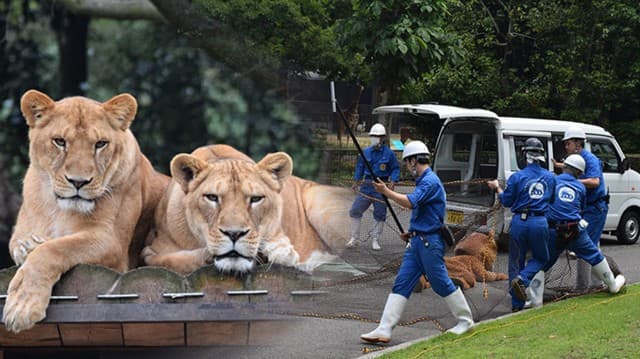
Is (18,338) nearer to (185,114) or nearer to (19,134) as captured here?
(19,134)

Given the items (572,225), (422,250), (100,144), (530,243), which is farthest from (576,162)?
(100,144)

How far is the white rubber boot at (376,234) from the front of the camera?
638cm

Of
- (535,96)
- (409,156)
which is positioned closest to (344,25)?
(409,156)

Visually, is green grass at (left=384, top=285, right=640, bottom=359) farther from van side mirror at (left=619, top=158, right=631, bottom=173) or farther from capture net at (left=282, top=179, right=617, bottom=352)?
van side mirror at (left=619, top=158, right=631, bottom=173)

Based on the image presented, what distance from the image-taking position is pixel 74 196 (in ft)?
11.8

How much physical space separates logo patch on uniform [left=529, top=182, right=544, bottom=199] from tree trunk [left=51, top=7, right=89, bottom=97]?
4.52m

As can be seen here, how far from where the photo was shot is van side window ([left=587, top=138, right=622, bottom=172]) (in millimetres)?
11782

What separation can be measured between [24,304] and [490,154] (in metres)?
8.30

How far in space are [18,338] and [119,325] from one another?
1.47 feet

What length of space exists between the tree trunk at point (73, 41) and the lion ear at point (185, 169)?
56 centimetres

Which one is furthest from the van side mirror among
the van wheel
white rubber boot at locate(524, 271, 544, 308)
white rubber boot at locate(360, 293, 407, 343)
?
white rubber boot at locate(360, 293, 407, 343)

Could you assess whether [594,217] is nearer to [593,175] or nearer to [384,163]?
[593,175]

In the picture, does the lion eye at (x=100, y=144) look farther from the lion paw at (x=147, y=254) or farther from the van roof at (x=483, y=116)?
the van roof at (x=483, y=116)

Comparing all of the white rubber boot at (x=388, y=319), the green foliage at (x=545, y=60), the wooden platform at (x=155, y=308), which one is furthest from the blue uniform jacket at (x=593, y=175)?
the green foliage at (x=545, y=60)
